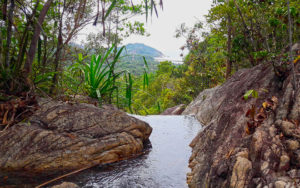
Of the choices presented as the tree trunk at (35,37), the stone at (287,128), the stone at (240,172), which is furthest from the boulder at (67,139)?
the stone at (287,128)

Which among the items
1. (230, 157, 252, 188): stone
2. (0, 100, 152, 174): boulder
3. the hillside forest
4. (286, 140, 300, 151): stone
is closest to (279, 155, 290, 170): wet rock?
(286, 140, 300, 151): stone

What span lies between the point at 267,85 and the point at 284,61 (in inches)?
15.7

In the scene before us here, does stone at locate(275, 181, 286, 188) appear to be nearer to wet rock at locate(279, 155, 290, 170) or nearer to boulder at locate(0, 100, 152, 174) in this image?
wet rock at locate(279, 155, 290, 170)

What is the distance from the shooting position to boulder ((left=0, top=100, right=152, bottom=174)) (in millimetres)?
2949

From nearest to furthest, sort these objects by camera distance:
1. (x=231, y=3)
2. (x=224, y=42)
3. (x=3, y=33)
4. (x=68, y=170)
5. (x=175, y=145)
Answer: (x=68, y=170) < (x=3, y=33) < (x=175, y=145) < (x=231, y=3) < (x=224, y=42)

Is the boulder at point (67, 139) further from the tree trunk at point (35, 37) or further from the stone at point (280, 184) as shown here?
the stone at point (280, 184)

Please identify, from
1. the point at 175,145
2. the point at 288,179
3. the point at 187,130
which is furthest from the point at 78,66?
the point at 288,179

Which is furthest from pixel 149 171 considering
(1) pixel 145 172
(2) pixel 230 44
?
(2) pixel 230 44

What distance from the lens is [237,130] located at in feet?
9.34

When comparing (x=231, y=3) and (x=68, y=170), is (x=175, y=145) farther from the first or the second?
(x=231, y=3)

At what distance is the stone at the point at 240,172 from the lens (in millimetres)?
2031

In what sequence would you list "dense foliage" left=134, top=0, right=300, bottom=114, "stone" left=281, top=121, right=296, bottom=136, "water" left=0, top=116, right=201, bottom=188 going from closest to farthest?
"stone" left=281, top=121, right=296, bottom=136, "water" left=0, top=116, right=201, bottom=188, "dense foliage" left=134, top=0, right=300, bottom=114

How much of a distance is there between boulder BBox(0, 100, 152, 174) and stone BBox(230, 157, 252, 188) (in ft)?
6.04

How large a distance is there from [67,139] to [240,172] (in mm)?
2191
